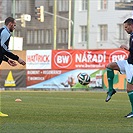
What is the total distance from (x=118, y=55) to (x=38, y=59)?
5.07 meters

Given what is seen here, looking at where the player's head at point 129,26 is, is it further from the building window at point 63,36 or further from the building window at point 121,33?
the building window at point 63,36

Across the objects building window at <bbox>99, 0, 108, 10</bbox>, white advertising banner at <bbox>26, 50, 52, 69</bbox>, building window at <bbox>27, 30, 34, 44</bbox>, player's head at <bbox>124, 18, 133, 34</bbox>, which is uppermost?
building window at <bbox>99, 0, 108, 10</bbox>

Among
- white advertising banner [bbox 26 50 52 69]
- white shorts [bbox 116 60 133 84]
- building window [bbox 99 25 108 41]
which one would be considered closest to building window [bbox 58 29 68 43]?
building window [bbox 99 25 108 41]

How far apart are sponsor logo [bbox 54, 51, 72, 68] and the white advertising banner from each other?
0.45m

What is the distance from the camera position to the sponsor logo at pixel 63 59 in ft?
123

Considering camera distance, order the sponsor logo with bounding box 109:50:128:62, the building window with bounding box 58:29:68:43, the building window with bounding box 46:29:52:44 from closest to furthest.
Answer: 1. the sponsor logo with bounding box 109:50:128:62
2. the building window with bounding box 58:29:68:43
3. the building window with bounding box 46:29:52:44

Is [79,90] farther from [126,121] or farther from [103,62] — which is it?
[126,121]

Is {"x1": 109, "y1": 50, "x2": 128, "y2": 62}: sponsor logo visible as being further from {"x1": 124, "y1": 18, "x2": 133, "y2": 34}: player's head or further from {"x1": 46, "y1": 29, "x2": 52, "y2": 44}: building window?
{"x1": 46, "y1": 29, "x2": 52, "y2": 44}: building window

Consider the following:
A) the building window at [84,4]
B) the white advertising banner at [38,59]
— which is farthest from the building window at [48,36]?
the white advertising banner at [38,59]

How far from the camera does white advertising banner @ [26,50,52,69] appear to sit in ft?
124

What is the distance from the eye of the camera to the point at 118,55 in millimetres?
35719

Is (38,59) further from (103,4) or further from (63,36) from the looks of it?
(63,36)

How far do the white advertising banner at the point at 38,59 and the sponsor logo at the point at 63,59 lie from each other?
0.45m

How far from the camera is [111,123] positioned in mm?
12289
